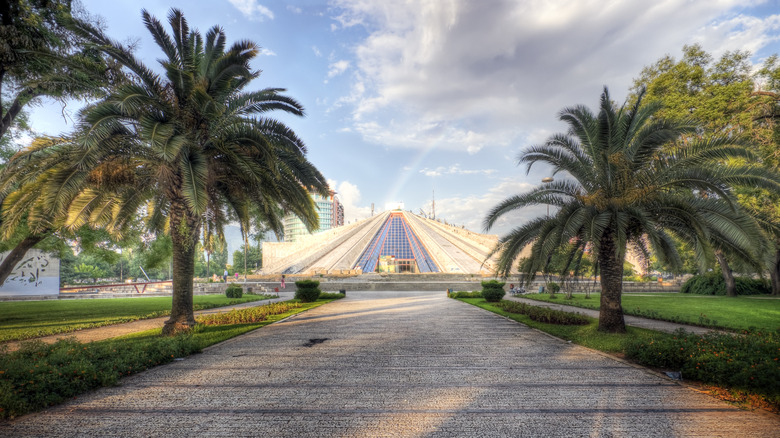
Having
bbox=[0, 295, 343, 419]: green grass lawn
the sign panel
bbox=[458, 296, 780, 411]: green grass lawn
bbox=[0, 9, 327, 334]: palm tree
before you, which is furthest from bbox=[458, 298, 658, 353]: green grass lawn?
the sign panel

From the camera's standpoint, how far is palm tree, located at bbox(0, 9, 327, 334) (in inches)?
294

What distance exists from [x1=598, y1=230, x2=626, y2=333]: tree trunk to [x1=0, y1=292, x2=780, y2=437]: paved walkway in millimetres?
2028

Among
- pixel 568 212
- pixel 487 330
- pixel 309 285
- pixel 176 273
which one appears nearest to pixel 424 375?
pixel 487 330

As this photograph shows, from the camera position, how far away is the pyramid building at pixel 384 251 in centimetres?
3988

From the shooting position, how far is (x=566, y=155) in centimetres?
906

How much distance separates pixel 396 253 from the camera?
4853 centimetres

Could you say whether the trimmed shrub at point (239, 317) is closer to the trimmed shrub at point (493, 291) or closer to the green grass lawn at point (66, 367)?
the green grass lawn at point (66, 367)

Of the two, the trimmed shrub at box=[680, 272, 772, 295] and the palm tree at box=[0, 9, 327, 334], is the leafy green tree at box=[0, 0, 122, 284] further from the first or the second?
the trimmed shrub at box=[680, 272, 772, 295]

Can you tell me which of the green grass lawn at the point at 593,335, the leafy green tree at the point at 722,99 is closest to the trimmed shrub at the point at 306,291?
the green grass lawn at the point at 593,335

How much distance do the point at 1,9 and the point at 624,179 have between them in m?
12.9

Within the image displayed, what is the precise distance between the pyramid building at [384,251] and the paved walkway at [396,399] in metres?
30.5

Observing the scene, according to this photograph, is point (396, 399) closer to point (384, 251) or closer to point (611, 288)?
point (611, 288)

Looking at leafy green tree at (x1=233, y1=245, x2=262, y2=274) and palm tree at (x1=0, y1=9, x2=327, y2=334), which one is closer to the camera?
palm tree at (x1=0, y1=9, x2=327, y2=334)

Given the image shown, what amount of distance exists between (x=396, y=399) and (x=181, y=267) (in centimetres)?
715
